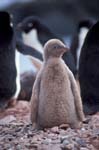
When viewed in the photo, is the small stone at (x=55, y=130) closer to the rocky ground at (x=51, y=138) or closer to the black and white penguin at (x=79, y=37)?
the rocky ground at (x=51, y=138)

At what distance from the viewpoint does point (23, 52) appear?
706cm

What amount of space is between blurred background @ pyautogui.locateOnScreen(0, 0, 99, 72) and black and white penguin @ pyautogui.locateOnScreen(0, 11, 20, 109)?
1139 centimetres

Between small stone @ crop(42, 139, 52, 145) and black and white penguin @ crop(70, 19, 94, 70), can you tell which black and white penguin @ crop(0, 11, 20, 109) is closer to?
small stone @ crop(42, 139, 52, 145)

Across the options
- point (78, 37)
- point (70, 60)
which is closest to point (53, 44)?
point (70, 60)

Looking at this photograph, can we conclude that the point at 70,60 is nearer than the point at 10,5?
Yes

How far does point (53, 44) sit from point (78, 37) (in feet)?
17.7

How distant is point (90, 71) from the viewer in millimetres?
4930

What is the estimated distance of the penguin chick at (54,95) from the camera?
12.3 ft

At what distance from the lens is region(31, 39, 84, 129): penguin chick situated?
3734mm

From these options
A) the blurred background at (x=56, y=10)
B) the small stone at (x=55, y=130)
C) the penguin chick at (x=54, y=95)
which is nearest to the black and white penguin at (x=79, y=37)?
the penguin chick at (x=54, y=95)

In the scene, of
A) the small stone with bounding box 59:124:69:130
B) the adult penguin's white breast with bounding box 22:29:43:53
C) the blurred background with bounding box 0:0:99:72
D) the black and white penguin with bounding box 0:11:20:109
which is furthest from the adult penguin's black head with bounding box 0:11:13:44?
the blurred background with bounding box 0:0:99:72

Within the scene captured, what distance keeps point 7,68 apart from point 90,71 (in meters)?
1.00

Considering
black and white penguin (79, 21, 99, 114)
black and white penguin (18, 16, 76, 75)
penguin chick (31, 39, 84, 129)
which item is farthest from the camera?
black and white penguin (18, 16, 76, 75)

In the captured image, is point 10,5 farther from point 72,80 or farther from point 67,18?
point 72,80
